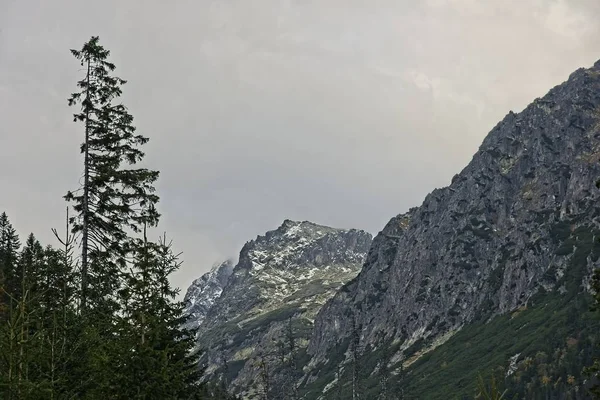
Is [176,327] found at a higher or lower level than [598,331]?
higher

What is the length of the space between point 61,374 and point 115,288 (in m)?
11.7

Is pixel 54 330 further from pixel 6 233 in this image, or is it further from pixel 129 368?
pixel 6 233

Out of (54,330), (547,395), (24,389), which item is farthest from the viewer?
(547,395)

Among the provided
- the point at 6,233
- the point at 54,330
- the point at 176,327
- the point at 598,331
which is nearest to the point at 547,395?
→ the point at 598,331

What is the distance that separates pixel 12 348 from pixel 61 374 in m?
2.66

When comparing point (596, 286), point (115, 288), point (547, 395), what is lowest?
point (547, 395)

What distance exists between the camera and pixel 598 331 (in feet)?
651

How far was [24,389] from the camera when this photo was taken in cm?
1788

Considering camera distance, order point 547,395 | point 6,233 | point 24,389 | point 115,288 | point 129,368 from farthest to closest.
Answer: point 547,395 → point 6,233 → point 115,288 → point 129,368 → point 24,389

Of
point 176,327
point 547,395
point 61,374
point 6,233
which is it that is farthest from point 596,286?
point 547,395

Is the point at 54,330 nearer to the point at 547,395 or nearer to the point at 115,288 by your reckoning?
the point at 115,288

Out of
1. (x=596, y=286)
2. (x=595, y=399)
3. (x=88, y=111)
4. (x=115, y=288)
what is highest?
(x=88, y=111)

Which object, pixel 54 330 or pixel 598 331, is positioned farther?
pixel 598 331

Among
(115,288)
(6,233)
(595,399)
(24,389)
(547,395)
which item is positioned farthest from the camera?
(547,395)
